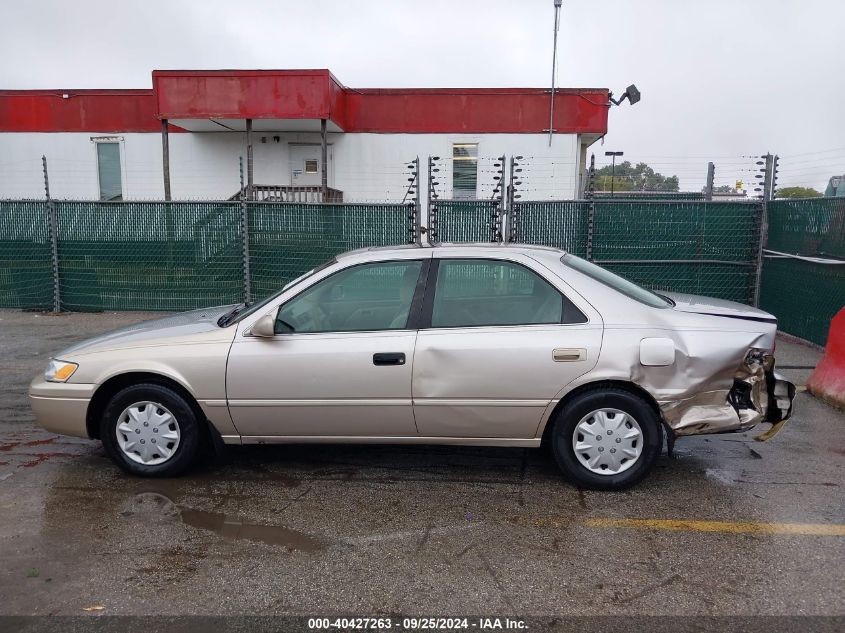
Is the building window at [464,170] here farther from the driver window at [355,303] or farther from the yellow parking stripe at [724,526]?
the yellow parking stripe at [724,526]

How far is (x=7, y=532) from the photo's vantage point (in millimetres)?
3740

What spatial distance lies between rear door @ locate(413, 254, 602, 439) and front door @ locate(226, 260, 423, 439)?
0.14 meters

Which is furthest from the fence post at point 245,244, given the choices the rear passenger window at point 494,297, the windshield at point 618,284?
the windshield at point 618,284

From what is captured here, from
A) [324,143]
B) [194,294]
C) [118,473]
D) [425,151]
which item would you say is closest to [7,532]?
[118,473]

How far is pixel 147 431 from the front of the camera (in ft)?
14.4

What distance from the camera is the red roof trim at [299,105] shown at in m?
16.6

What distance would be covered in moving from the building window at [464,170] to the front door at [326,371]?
48.7ft

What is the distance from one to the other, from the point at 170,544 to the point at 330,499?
3.14 feet

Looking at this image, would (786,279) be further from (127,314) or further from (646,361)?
(127,314)

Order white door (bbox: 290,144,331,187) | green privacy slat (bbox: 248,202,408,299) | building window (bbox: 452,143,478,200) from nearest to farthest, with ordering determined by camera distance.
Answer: green privacy slat (bbox: 248,202,408,299) → building window (bbox: 452,143,478,200) → white door (bbox: 290,144,331,187)

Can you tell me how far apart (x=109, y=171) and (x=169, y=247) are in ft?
34.3

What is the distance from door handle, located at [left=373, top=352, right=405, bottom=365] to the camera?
4129 mm

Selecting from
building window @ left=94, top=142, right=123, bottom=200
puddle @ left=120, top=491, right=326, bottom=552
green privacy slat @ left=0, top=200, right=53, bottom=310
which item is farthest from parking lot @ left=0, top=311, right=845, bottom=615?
building window @ left=94, top=142, right=123, bottom=200

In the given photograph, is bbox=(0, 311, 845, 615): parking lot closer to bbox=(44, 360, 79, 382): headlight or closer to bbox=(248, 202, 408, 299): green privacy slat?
bbox=(44, 360, 79, 382): headlight
